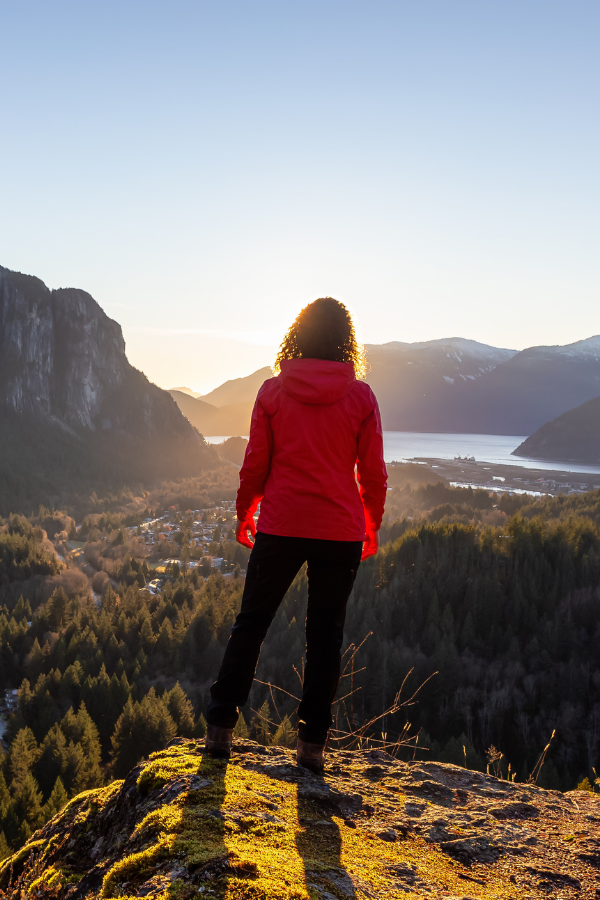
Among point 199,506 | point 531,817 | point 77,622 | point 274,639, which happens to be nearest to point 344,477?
point 531,817

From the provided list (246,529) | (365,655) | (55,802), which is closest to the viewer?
(246,529)

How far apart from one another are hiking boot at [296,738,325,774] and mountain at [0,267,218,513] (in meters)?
128

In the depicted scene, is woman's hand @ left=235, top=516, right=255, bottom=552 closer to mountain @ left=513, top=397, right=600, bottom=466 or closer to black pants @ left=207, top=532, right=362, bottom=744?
black pants @ left=207, top=532, right=362, bottom=744

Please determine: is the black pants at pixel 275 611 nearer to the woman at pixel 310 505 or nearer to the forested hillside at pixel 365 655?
the woman at pixel 310 505

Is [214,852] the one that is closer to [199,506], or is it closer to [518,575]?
[518,575]

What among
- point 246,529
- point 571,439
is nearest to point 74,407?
point 571,439

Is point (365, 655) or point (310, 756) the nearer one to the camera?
point (310, 756)

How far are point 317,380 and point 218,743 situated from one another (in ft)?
7.19

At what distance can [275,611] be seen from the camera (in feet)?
10.4

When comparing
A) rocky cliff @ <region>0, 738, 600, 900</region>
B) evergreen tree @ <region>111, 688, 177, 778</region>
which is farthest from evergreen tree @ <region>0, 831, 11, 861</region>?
rocky cliff @ <region>0, 738, 600, 900</region>

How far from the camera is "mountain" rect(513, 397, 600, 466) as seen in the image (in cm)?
18088

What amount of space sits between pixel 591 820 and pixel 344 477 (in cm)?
251

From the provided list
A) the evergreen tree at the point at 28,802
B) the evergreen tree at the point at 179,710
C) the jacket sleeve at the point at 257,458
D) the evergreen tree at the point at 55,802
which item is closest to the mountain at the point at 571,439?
the evergreen tree at the point at 179,710

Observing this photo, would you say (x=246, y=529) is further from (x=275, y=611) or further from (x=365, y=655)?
(x=365, y=655)
